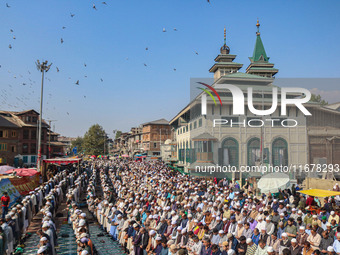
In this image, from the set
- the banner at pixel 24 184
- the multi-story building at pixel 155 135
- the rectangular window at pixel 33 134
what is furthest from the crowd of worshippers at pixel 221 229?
the multi-story building at pixel 155 135

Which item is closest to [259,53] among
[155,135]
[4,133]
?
[155,135]

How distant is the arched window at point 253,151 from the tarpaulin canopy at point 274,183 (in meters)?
10.1

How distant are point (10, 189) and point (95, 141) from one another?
7021cm

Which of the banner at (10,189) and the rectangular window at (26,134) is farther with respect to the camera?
the rectangular window at (26,134)

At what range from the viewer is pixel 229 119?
26844 millimetres

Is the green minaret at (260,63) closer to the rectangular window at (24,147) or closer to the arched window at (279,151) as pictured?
the arched window at (279,151)

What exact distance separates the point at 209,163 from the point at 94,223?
14108 mm

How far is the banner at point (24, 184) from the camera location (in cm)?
1837

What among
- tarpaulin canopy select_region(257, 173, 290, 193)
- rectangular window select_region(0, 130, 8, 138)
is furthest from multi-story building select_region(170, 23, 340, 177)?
rectangular window select_region(0, 130, 8, 138)

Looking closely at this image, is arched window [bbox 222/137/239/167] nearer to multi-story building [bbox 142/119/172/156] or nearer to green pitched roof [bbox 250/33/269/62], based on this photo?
green pitched roof [bbox 250/33/269/62]

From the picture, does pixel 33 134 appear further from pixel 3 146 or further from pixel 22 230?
pixel 22 230

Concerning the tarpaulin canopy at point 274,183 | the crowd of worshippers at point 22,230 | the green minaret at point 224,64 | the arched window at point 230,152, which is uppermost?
the green minaret at point 224,64

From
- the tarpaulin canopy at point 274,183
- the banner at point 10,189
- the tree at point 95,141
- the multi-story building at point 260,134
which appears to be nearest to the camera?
the tarpaulin canopy at point 274,183

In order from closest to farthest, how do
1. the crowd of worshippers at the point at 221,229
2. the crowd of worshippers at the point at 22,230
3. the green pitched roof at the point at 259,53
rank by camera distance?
the crowd of worshippers at the point at 221,229, the crowd of worshippers at the point at 22,230, the green pitched roof at the point at 259,53
